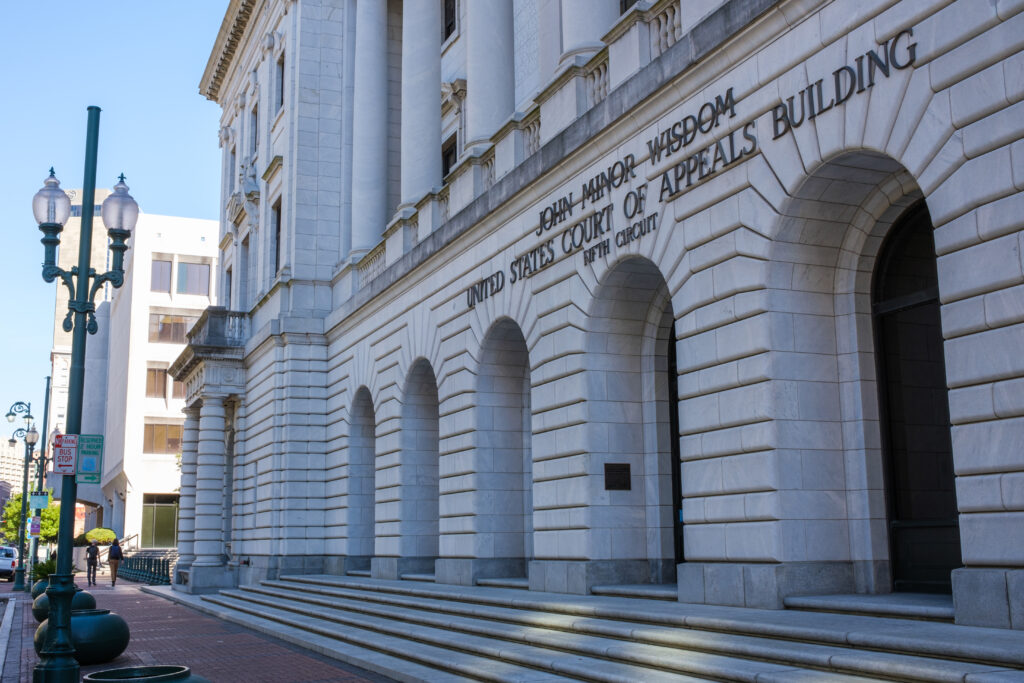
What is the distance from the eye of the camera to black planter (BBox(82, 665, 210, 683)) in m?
8.62

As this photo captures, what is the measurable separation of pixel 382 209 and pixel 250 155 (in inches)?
578

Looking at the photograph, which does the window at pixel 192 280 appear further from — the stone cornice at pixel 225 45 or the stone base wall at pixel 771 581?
the stone base wall at pixel 771 581

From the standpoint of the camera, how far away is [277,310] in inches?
1278

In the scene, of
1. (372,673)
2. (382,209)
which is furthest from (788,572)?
(382,209)

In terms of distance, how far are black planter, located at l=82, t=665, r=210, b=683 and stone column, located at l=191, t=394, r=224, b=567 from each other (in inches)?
1128

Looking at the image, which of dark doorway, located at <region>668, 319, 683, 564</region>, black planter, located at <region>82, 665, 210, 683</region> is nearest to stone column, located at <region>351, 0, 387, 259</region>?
dark doorway, located at <region>668, 319, 683, 564</region>

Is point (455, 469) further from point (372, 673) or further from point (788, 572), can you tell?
point (788, 572)

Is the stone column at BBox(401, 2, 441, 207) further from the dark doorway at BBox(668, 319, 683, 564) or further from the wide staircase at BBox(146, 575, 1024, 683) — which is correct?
the dark doorway at BBox(668, 319, 683, 564)

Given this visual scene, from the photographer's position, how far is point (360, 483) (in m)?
28.6

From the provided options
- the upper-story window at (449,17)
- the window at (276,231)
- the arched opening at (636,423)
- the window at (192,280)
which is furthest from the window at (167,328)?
the arched opening at (636,423)

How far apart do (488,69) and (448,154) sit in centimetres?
590

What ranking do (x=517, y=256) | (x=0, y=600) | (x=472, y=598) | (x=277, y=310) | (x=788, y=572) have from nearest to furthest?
(x=788, y=572), (x=472, y=598), (x=517, y=256), (x=277, y=310), (x=0, y=600)

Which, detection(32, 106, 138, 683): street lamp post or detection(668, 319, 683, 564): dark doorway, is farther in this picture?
detection(668, 319, 683, 564): dark doorway

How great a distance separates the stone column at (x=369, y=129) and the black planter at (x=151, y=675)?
20584 millimetres
